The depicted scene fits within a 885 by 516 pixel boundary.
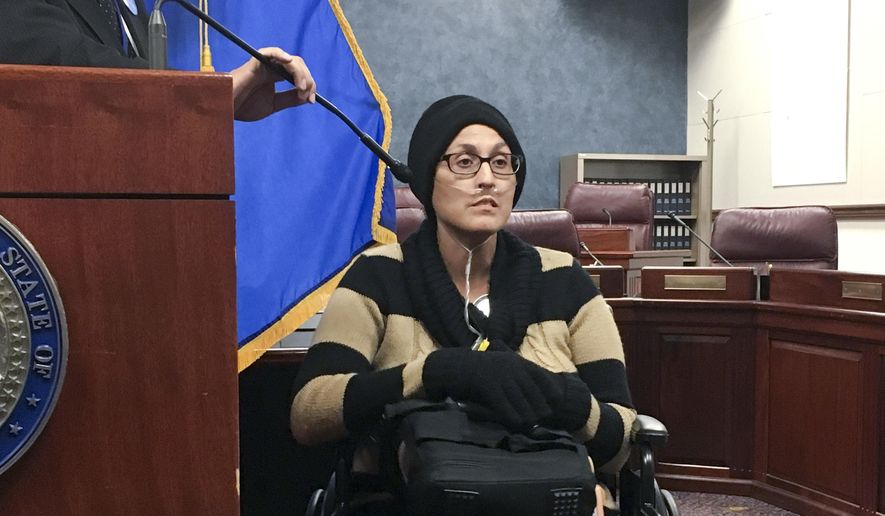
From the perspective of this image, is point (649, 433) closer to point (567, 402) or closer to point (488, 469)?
point (567, 402)

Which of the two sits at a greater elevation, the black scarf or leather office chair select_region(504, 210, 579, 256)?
leather office chair select_region(504, 210, 579, 256)

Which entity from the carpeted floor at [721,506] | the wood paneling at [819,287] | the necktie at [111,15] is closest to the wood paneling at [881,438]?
the wood paneling at [819,287]

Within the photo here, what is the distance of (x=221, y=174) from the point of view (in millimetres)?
700

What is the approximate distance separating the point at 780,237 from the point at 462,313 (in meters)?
2.73

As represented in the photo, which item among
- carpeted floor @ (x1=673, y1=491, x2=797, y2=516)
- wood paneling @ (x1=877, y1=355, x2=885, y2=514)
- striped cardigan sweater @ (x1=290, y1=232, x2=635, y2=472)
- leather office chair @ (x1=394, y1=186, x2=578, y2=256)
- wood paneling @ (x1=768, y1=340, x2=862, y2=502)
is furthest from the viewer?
leather office chair @ (x1=394, y1=186, x2=578, y2=256)

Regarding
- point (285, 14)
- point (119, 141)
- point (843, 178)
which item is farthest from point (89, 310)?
point (843, 178)

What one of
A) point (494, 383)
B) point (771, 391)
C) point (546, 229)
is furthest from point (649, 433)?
point (546, 229)

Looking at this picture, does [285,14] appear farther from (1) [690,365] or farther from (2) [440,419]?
(1) [690,365]

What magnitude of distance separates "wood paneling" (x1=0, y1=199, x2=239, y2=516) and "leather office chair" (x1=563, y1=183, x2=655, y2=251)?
5.01 m

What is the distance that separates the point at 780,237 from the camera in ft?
12.4

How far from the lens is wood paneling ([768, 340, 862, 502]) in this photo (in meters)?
2.56

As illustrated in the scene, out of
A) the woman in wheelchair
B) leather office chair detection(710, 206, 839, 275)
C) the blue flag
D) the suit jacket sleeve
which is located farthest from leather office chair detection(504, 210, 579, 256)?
the suit jacket sleeve

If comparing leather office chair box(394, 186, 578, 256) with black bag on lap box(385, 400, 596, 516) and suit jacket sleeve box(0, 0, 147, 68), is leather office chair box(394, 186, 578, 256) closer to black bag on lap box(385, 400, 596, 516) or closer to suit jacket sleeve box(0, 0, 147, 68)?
black bag on lap box(385, 400, 596, 516)

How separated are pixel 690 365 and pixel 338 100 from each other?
60.1 inches
